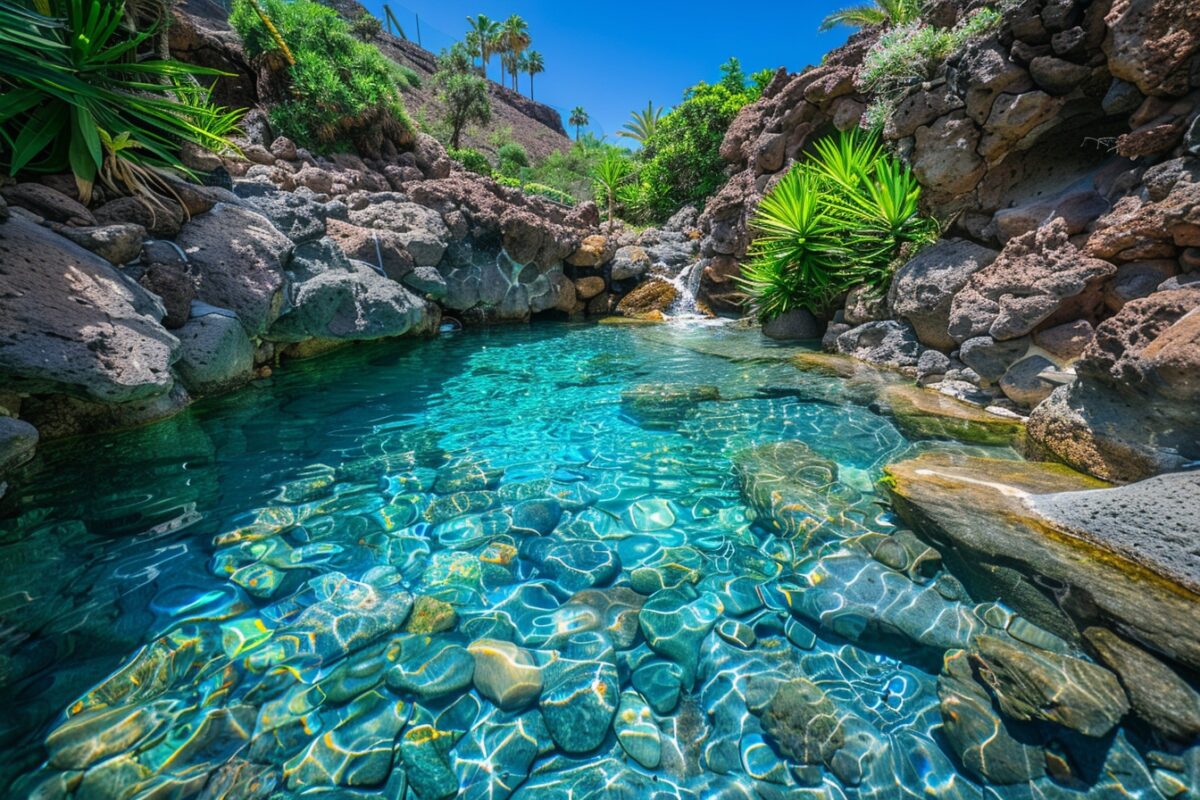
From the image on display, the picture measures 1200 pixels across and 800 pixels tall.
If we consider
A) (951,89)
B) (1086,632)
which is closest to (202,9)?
(951,89)

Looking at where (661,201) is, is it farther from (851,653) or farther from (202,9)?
(202,9)

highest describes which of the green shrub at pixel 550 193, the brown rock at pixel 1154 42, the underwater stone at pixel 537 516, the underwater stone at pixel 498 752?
the green shrub at pixel 550 193

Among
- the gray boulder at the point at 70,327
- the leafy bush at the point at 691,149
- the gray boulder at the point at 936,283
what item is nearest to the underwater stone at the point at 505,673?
the gray boulder at the point at 70,327

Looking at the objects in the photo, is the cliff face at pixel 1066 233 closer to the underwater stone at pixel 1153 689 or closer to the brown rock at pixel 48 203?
the underwater stone at pixel 1153 689

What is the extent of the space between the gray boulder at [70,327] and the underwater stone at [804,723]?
176 inches

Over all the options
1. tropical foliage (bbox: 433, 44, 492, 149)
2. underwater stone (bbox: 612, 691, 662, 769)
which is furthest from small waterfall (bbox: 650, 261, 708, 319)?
tropical foliage (bbox: 433, 44, 492, 149)

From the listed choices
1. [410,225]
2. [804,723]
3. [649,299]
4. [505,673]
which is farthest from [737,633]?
[649,299]

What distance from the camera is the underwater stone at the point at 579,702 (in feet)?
6.04

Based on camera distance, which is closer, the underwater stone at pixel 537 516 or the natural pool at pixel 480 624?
the natural pool at pixel 480 624

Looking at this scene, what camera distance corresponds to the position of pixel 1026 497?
9.15ft

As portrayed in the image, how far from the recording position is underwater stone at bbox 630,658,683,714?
1.98m

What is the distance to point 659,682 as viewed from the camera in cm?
206

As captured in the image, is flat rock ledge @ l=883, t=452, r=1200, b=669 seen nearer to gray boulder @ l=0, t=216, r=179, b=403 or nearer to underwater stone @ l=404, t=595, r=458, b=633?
underwater stone @ l=404, t=595, r=458, b=633

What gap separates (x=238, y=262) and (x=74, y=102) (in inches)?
67.5
